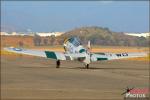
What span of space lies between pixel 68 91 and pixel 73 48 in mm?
24516

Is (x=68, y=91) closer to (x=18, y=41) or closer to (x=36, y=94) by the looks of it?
(x=36, y=94)

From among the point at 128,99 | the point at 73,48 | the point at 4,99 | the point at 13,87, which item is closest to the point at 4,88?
the point at 13,87

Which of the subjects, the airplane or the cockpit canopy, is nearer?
the airplane

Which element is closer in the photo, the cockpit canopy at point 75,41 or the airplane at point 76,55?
the airplane at point 76,55

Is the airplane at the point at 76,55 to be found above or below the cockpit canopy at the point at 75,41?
below

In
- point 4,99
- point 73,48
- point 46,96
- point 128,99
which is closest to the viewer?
point 128,99

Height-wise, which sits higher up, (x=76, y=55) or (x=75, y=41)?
(x=75, y=41)

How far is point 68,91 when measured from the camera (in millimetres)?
22312

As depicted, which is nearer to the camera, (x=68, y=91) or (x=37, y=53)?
(x=68, y=91)

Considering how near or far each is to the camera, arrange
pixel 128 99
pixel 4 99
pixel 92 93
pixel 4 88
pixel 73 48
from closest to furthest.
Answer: pixel 128 99, pixel 4 99, pixel 92 93, pixel 4 88, pixel 73 48

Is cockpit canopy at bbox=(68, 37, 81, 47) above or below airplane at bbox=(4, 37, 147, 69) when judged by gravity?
above

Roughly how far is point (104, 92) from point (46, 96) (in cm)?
348

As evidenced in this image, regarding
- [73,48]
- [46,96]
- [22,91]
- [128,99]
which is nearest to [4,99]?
[46,96]

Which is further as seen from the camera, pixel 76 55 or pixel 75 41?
pixel 75 41
